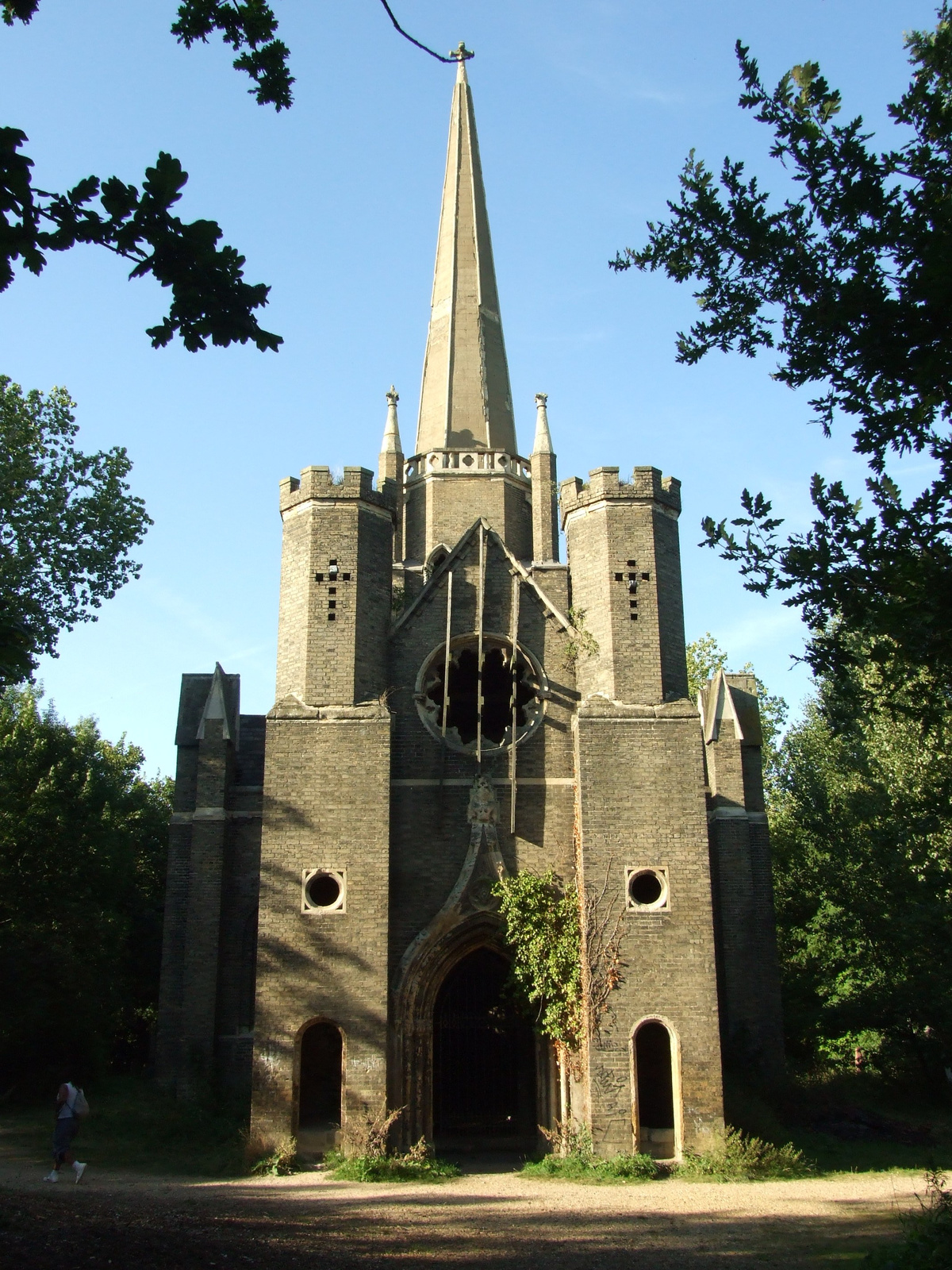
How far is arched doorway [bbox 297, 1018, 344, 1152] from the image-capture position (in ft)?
56.7

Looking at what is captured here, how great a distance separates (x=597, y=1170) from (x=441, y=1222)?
148 inches

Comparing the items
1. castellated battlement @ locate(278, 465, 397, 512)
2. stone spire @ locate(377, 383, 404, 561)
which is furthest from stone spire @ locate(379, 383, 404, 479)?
castellated battlement @ locate(278, 465, 397, 512)

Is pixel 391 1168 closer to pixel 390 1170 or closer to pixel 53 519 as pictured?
pixel 390 1170

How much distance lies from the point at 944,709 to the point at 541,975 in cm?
901

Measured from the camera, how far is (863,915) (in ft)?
73.2

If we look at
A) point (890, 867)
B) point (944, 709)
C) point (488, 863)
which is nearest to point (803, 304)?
point (944, 709)

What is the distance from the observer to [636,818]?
1689cm

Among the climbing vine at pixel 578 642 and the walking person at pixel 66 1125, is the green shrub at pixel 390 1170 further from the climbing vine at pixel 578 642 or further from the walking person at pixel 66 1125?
the climbing vine at pixel 578 642

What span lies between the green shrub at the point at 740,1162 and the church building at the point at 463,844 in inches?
10.4

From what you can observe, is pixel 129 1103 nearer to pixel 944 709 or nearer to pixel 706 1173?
pixel 706 1173

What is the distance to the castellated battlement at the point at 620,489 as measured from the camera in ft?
61.6

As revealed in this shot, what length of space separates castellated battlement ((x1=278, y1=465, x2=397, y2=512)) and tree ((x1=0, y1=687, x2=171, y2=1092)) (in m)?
10.3

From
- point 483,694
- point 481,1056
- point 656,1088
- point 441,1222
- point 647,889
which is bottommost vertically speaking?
point 441,1222

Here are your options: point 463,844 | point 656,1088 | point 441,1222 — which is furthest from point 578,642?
point 441,1222
